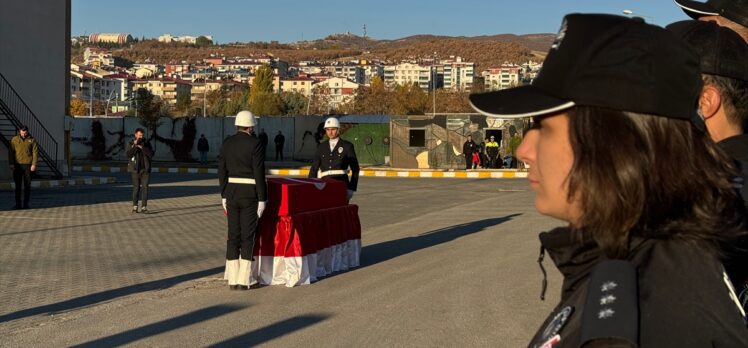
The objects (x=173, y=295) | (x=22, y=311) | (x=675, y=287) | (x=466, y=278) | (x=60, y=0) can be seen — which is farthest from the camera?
(x=60, y=0)

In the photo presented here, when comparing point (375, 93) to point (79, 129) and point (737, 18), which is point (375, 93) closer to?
point (79, 129)

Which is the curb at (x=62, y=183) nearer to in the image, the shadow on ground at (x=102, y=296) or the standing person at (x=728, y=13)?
the shadow on ground at (x=102, y=296)

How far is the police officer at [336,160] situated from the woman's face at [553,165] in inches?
480

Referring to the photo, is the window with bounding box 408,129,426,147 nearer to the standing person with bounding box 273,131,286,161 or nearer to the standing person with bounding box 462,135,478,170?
the standing person with bounding box 462,135,478,170

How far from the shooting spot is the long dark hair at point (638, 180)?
173 cm

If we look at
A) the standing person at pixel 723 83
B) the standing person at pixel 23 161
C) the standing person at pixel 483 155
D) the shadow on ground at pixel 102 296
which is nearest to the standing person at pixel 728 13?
the standing person at pixel 723 83

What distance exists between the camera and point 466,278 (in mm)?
11461

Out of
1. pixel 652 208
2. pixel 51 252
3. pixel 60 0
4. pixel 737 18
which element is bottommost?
pixel 51 252

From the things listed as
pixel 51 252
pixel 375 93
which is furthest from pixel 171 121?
pixel 375 93

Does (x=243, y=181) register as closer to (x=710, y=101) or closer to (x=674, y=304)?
(x=710, y=101)

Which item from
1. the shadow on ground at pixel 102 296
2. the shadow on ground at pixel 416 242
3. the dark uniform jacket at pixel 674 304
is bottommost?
the shadow on ground at pixel 416 242

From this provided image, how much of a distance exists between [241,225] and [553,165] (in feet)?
30.7

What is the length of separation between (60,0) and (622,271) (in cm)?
3424

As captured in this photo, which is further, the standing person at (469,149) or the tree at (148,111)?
the tree at (148,111)
